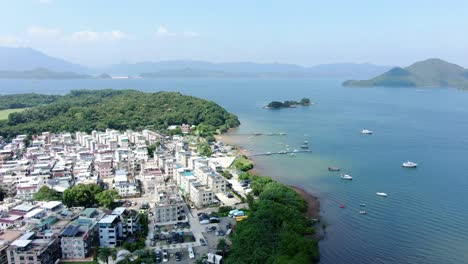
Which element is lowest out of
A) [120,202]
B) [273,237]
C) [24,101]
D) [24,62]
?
[120,202]

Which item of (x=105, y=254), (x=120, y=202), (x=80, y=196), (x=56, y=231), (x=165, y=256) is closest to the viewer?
(x=105, y=254)

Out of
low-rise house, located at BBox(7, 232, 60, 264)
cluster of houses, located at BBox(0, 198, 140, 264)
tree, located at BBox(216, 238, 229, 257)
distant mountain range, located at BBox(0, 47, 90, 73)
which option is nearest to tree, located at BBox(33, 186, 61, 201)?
cluster of houses, located at BBox(0, 198, 140, 264)

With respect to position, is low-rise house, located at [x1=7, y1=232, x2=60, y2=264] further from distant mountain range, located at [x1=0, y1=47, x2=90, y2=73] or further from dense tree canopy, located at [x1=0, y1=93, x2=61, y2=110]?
distant mountain range, located at [x1=0, y1=47, x2=90, y2=73]

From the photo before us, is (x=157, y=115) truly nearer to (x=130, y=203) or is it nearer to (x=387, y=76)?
(x=130, y=203)

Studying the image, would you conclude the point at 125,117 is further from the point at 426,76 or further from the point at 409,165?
the point at 426,76

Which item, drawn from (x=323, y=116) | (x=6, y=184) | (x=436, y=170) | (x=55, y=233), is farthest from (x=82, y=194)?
(x=323, y=116)

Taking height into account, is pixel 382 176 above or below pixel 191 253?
above

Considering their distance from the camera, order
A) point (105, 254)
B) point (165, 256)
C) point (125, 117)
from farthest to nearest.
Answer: point (125, 117), point (165, 256), point (105, 254)

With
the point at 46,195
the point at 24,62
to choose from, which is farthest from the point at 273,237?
the point at 24,62
